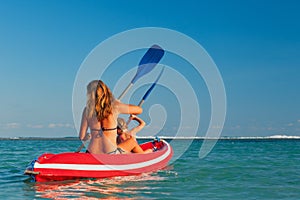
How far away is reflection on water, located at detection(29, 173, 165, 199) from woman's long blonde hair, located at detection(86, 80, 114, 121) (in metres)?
1.30

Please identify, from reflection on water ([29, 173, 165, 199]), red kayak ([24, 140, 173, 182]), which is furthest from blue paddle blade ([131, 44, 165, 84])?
reflection on water ([29, 173, 165, 199])

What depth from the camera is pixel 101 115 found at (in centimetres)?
673

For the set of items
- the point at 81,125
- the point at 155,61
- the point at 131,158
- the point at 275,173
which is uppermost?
the point at 155,61

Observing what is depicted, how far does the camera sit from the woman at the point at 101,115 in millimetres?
6562

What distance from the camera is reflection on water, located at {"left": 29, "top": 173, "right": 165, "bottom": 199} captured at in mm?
6270

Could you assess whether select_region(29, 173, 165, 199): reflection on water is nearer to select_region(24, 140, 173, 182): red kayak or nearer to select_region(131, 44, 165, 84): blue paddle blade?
select_region(24, 140, 173, 182): red kayak

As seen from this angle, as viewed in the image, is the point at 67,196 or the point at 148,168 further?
the point at 148,168

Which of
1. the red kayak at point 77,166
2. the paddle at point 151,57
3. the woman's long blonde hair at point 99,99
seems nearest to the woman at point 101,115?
the woman's long blonde hair at point 99,99

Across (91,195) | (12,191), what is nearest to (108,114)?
(91,195)

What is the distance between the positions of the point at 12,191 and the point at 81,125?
164 cm

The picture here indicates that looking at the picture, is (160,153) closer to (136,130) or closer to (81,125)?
(136,130)

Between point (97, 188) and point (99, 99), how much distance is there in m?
1.60

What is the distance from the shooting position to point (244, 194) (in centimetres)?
668

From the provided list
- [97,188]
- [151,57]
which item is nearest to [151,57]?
[151,57]
